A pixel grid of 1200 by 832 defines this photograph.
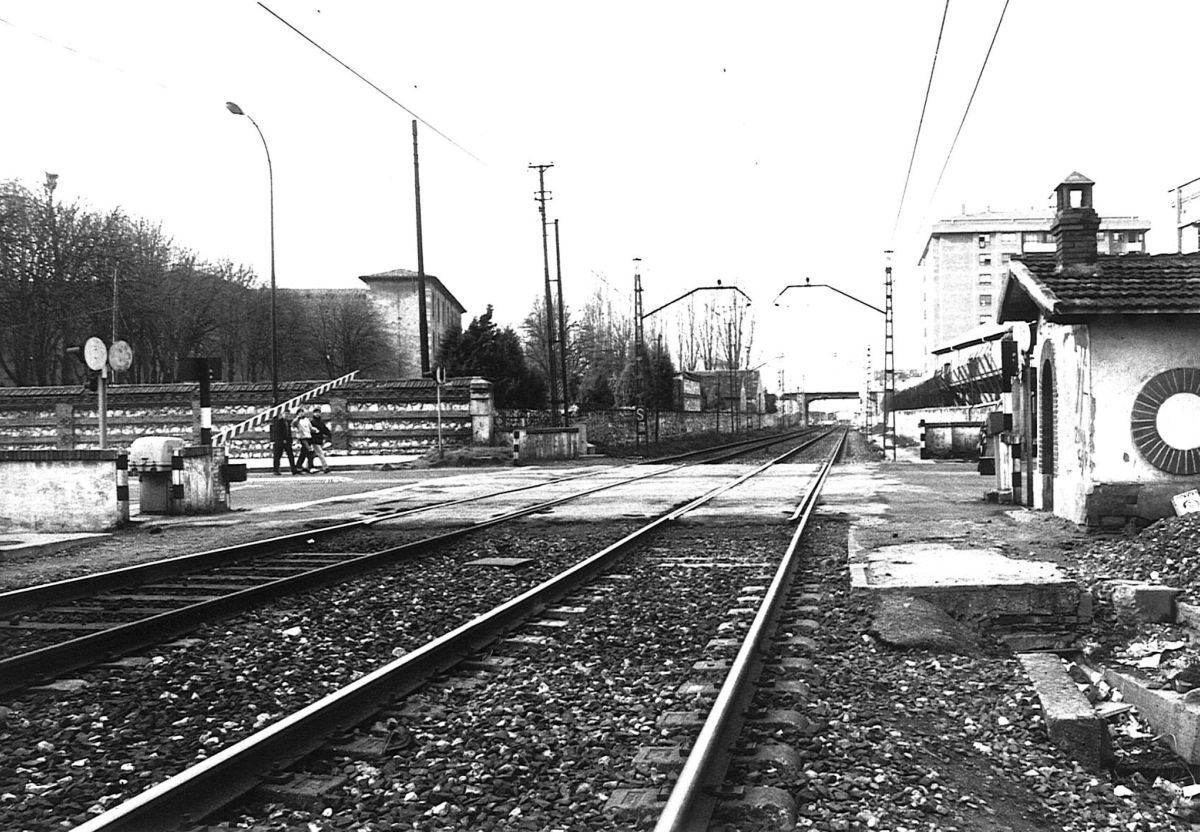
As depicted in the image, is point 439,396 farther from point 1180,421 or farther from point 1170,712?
point 1170,712

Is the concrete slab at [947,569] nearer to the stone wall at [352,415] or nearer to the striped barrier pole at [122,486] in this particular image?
the striped barrier pole at [122,486]

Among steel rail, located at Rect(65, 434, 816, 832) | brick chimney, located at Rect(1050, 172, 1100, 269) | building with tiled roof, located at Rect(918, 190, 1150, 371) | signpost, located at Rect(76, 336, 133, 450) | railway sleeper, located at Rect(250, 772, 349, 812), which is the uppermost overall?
building with tiled roof, located at Rect(918, 190, 1150, 371)

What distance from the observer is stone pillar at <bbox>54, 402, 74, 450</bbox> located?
3634 centimetres

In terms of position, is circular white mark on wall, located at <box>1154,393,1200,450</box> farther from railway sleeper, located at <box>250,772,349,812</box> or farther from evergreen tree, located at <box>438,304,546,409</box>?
evergreen tree, located at <box>438,304,546,409</box>

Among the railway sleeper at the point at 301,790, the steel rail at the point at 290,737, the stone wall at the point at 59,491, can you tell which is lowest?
the railway sleeper at the point at 301,790

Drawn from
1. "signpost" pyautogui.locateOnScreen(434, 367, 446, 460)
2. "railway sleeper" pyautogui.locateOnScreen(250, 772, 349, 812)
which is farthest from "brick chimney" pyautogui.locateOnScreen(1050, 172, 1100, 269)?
"signpost" pyautogui.locateOnScreen(434, 367, 446, 460)

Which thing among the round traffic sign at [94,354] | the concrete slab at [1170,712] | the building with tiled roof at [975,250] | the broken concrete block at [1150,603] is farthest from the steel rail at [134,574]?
the building with tiled roof at [975,250]

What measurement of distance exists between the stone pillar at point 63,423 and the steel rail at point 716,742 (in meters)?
35.0

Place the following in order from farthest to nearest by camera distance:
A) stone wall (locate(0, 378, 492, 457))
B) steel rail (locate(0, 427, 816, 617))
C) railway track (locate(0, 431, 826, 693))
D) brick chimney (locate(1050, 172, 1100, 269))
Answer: stone wall (locate(0, 378, 492, 457)) < brick chimney (locate(1050, 172, 1100, 269)) < steel rail (locate(0, 427, 816, 617)) < railway track (locate(0, 431, 826, 693))

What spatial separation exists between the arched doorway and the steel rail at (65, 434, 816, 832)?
9.28 m

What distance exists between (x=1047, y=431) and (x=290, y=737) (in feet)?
40.1

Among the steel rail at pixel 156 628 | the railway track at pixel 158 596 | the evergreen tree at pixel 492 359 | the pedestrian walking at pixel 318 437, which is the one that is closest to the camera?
the steel rail at pixel 156 628

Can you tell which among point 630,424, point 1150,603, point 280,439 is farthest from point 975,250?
point 1150,603

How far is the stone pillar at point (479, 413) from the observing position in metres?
37.1
